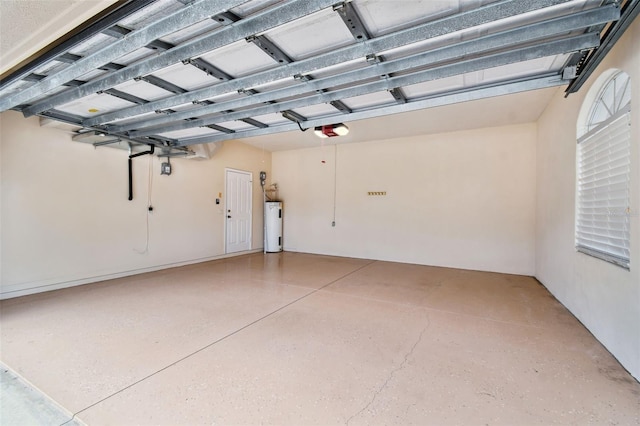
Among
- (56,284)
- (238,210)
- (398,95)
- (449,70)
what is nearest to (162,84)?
(398,95)

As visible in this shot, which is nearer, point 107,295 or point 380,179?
point 107,295

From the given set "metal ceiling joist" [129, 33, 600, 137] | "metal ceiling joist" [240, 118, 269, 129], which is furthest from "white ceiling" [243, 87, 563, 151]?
"metal ceiling joist" [129, 33, 600, 137]

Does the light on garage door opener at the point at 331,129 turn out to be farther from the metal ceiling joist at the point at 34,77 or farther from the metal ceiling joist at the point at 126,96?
the metal ceiling joist at the point at 34,77

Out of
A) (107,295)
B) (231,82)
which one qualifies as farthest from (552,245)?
(107,295)

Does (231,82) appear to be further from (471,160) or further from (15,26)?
(471,160)

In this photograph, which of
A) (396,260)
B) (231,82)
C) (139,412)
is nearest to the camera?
(139,412)

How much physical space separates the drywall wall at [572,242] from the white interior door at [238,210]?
629 centimetres

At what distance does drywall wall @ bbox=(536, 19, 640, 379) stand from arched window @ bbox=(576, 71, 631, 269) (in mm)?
119

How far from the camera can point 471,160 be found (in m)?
5.81

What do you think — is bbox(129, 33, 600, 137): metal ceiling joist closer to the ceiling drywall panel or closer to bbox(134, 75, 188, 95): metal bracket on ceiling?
bbox(134, 75, 188, 95): metal bracket on ceiling

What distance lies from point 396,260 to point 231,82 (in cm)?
526

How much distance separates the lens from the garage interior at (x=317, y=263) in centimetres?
183

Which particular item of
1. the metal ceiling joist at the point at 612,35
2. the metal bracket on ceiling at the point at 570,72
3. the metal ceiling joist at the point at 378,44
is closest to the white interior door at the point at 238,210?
the metal ceiling joist at the point at 378,44

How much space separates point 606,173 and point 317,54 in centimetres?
287
